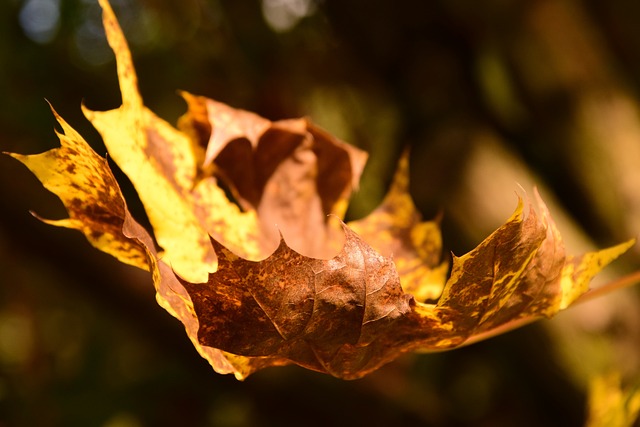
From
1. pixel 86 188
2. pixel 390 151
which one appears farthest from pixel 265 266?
pixel 390 151

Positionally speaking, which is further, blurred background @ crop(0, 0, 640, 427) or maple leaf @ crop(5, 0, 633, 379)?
blurred background @ crop(0, 0, 640, 427)

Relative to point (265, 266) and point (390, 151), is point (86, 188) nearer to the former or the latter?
point (265, 266)

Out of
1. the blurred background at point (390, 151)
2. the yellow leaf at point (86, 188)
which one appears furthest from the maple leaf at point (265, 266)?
the blurred background at point (390, 151)

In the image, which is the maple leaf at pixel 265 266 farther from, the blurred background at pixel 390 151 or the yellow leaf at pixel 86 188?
the blurred background at pixel 390 151

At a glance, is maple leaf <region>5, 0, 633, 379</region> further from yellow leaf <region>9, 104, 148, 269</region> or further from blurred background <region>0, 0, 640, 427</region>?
blurred background <region>0, 0, 640, 427</region>

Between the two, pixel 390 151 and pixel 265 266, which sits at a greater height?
pixel 265 266

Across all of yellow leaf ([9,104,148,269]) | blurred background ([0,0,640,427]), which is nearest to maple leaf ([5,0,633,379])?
yellow leaf ([9,104,148,269])
